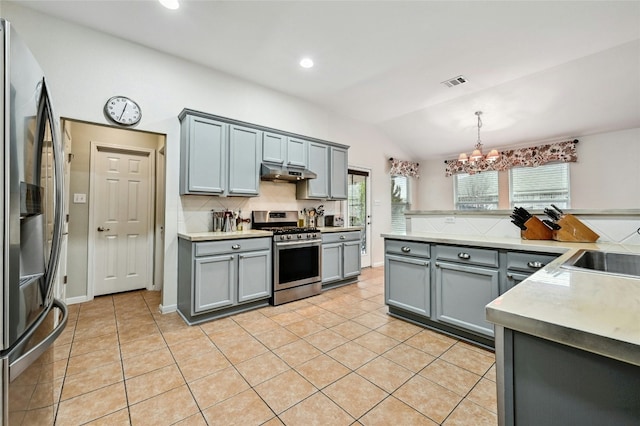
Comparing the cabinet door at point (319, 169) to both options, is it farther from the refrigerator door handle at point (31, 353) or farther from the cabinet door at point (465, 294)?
the refrigerator door handle at point (31, 353)

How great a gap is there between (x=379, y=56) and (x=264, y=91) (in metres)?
1.69

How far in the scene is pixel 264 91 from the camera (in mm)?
4016

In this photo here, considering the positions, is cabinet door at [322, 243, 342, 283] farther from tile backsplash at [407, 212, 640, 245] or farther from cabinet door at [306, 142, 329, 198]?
tile backsplash at [407, 212, 640, 245]

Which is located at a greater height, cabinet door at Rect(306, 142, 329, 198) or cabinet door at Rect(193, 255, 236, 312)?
cabinet door at Rect(306, 142, 329, 198)

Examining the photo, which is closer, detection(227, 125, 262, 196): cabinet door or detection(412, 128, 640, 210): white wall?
detection(227, 125, 262, 196): cabinet door

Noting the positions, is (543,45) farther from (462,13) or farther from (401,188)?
(401,188)

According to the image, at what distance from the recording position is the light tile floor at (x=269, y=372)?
62.3 inches

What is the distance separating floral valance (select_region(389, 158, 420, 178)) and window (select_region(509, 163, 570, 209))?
1.90m

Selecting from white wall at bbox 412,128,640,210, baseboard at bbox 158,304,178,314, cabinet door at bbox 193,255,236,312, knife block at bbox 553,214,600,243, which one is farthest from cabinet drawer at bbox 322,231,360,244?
white wall at bbox 412,128,640,210

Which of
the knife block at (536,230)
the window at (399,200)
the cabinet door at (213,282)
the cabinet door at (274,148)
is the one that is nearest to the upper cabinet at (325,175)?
the cabinet door at (274,148)

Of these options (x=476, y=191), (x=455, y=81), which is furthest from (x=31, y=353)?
(x=476, y=191)

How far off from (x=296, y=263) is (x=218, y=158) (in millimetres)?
1599

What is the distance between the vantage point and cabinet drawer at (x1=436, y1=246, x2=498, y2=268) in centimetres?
219

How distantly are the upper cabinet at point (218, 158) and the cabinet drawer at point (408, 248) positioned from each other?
71.0 inches
